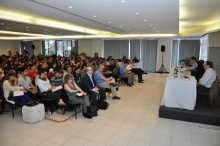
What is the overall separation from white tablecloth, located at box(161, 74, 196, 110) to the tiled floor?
0.51 metres

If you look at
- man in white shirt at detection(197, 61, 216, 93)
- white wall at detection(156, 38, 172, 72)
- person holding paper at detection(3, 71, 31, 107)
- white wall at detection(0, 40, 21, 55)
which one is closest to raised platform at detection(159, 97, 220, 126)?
man in white shirt at detection(197, 61, 216, 93)

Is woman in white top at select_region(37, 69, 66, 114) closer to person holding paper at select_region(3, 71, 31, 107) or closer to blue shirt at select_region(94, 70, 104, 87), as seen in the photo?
person holding paper at select_region(3, 71, 31, 107)

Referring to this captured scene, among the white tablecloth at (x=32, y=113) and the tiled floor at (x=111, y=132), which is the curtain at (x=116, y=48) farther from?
the white tablecloth at (x=32, y=113)

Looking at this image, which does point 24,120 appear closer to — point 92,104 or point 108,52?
point 92,104

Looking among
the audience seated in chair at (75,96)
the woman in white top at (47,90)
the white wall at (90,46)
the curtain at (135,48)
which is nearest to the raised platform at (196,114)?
the audience seated in chair at (75,96)

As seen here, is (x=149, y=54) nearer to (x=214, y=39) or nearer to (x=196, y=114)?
(x=214, y=39)

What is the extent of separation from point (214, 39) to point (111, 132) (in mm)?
8019

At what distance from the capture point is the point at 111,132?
13.0 ft

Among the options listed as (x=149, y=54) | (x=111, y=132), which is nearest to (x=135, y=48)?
(x=149, y=54)

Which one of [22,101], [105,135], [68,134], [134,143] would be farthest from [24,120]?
[134,143]

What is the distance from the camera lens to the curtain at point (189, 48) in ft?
42.4

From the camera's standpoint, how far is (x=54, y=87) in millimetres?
5090

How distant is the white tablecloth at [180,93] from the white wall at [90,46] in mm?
10903

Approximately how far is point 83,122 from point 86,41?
1185 cm
